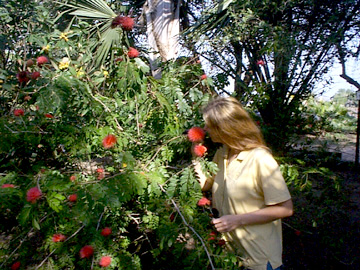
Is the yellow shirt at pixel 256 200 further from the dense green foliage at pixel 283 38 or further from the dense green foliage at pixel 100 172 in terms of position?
the dense green foliage at pixel 283 38

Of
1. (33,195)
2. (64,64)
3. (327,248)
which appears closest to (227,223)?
(33,195)

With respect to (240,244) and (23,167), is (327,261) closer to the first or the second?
(240,244)

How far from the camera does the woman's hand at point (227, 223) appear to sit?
129 centimetres

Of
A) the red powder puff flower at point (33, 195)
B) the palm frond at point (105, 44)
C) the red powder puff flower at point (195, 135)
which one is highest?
the palm frond at point (105, 44)

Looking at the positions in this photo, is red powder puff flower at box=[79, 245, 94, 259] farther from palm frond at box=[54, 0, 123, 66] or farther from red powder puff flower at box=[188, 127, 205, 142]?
palm frond at box=[54, 0, 123, 66]

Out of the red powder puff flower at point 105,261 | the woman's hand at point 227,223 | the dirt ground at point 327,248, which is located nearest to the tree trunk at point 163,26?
the dirt ground at point 327,248

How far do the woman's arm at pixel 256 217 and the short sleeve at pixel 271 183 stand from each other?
0.12 feet

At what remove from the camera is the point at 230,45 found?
12.7 feet

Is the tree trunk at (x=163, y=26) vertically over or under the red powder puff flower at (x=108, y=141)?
over

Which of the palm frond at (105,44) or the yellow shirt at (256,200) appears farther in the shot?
the palm frond at (105,44)

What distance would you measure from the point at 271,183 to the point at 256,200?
0.44 ft

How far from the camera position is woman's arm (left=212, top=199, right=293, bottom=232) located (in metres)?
1.28

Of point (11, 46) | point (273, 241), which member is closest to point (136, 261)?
point (273, 241)

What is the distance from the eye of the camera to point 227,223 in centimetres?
130
